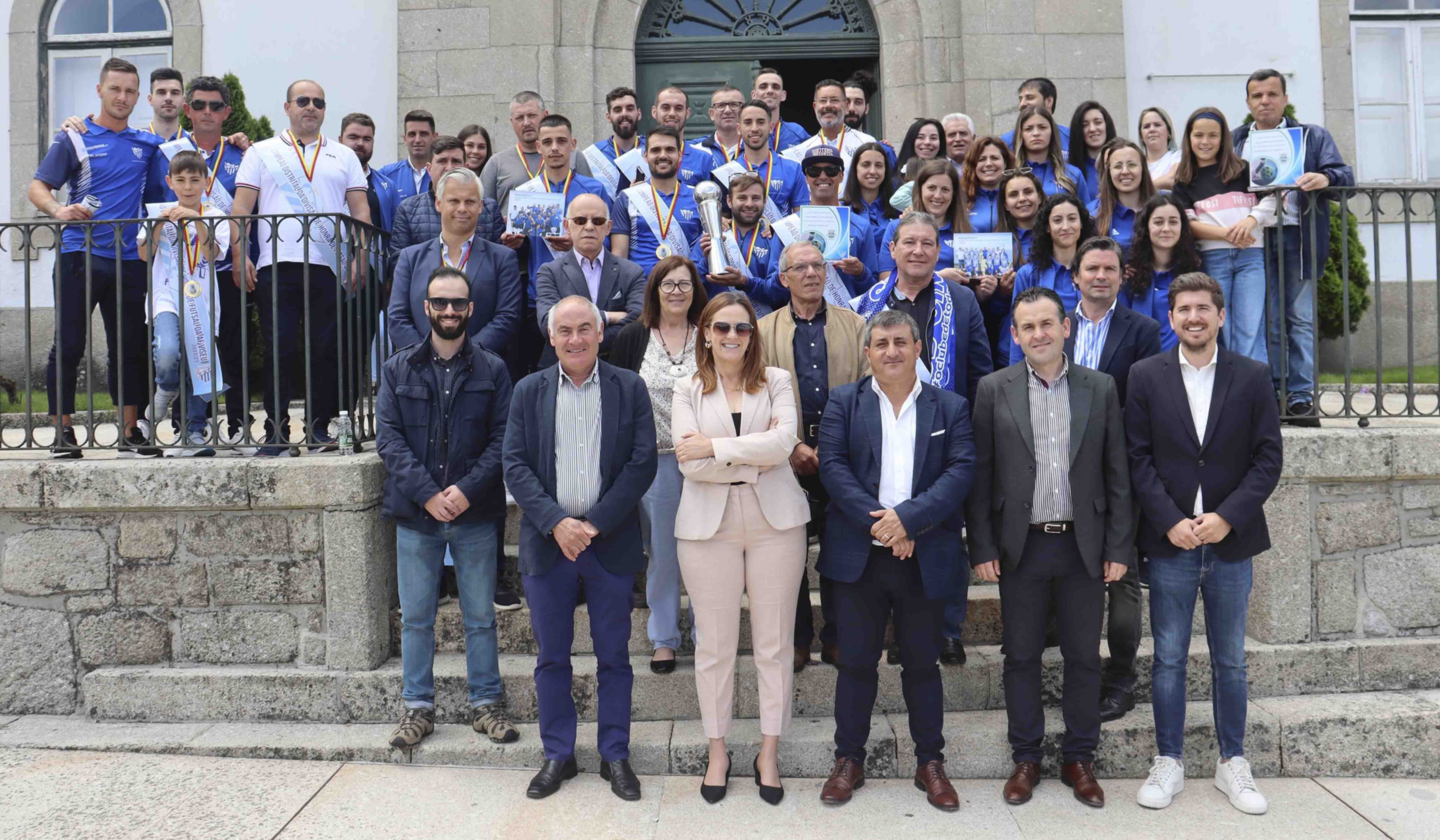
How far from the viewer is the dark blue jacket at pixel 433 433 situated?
4406 millimetres

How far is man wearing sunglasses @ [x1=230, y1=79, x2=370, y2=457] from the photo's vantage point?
500 cm

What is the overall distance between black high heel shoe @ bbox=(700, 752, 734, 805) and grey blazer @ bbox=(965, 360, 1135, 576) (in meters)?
1.26

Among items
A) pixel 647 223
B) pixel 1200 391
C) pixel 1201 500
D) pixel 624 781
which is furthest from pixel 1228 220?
pixel 624 781

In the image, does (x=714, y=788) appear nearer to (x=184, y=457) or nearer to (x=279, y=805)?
(x=279, y=805)

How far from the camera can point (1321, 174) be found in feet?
16.9

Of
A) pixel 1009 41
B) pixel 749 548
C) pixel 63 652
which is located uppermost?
pixel 1009 41

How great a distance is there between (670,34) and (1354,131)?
6.38 meters

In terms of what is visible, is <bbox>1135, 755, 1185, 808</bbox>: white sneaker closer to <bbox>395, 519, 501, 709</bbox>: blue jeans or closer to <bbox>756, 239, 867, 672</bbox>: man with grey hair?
<bbox>756, 239, 867, 672</bbox>: man with grey hair

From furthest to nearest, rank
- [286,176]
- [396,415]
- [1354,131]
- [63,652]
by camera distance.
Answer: [1354,131]
[286,176]
[63,652]
[396,415]

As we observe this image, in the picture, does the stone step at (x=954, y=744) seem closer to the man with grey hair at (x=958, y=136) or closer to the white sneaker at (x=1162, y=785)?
the white sneaker at (x=1162, y=785)

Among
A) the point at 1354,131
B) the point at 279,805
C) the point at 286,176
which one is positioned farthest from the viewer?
the point at 1354,131

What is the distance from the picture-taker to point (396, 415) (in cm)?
444

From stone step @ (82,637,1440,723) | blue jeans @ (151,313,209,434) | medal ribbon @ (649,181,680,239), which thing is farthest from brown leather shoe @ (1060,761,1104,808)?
blue jeans @ (151,313,209,434)

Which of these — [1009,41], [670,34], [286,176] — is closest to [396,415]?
[286,176]
